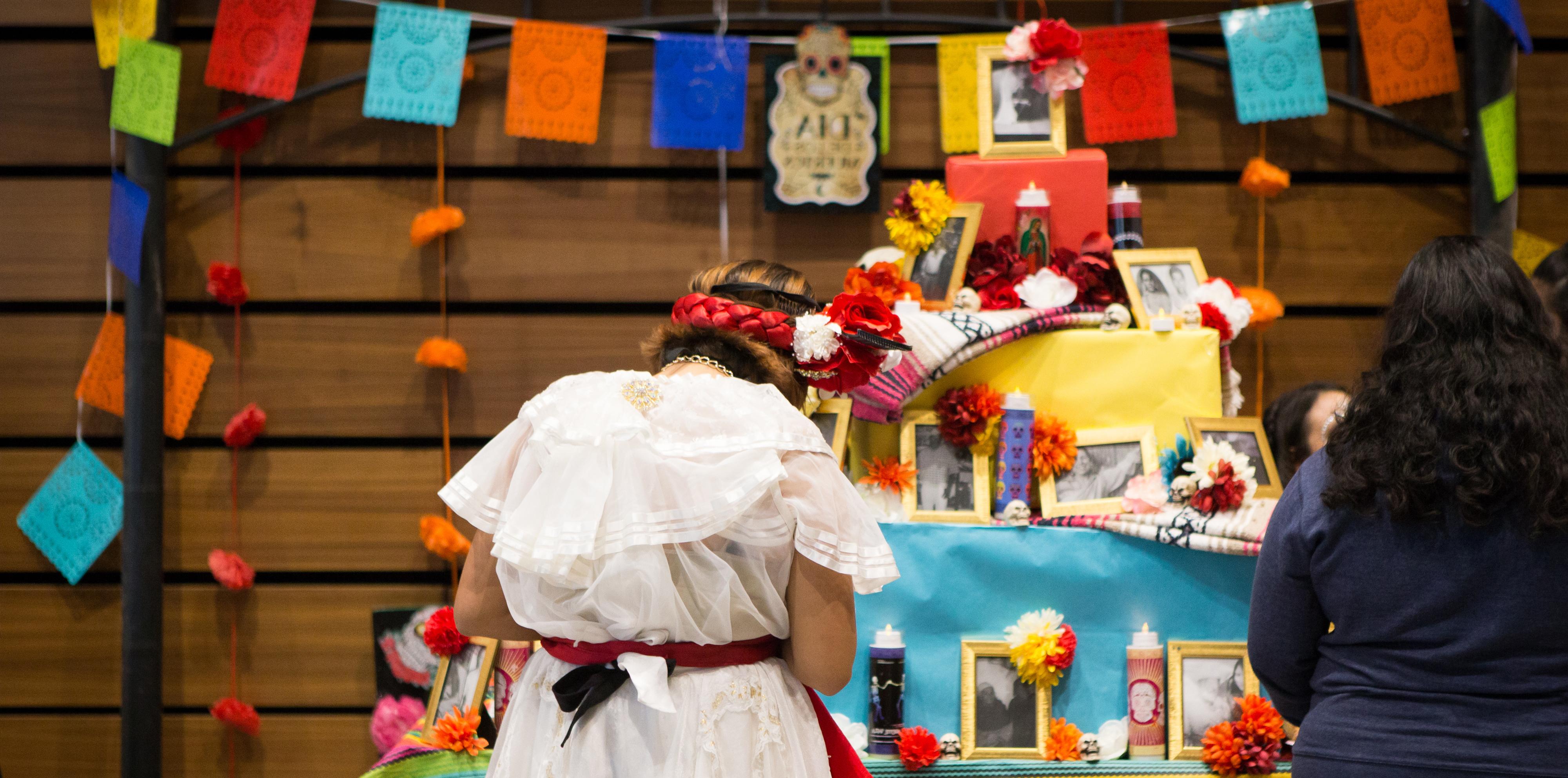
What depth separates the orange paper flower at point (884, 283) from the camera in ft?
8.38

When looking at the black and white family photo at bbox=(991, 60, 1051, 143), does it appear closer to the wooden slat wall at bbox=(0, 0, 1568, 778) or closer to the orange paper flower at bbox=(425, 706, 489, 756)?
the wooden slat wall at bbox=(0, 0, 1568, 778)

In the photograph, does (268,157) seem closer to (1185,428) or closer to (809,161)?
(809,161)

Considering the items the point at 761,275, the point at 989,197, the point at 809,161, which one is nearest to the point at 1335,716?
the point at 761,275

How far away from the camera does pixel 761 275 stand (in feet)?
5.32

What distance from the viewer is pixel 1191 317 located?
260 cm

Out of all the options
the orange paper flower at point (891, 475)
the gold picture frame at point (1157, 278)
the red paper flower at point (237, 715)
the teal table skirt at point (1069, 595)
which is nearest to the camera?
the teal table skirt at point (1069, 595)

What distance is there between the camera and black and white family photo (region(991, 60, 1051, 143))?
2.80m

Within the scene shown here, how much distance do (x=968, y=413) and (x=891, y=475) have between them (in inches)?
8.5

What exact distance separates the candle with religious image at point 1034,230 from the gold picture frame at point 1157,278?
0.16 m

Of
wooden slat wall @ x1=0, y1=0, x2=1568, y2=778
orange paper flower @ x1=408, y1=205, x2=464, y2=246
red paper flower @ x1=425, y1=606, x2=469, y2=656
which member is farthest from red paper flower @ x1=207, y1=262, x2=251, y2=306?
red paper flower @ x1=425, y1=606, x2=469, y2=656

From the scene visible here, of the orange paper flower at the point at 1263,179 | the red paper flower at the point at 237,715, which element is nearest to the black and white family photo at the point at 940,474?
the orange paper flower at the point at 1263,179

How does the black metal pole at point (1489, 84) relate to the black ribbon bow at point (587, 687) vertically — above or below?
above

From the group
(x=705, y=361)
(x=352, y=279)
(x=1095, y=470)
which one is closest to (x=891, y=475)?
(x=1095, y=470)

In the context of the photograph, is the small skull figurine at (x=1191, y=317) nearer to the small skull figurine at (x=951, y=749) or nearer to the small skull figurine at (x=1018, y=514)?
the small skull figurine at (x=1018, y=514)
